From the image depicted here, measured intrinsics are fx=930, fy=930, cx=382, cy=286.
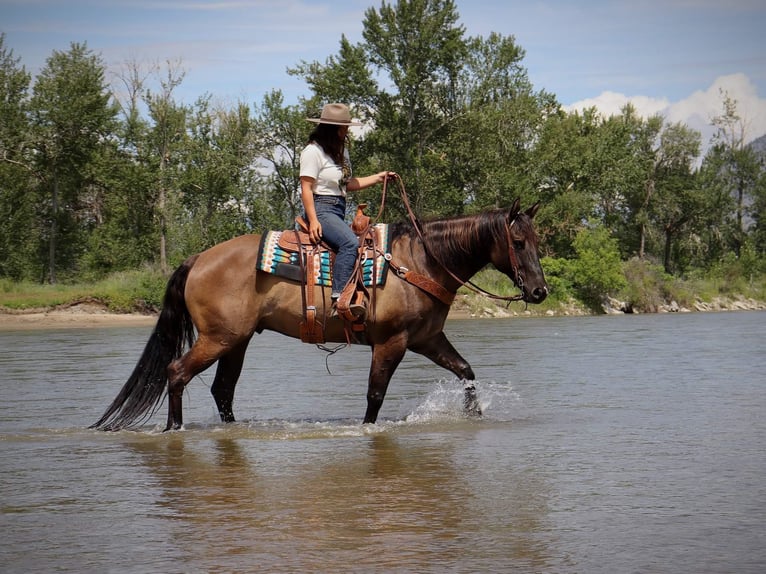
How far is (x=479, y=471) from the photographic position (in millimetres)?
6980

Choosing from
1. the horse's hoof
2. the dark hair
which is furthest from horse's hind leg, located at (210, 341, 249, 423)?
the horse's hoof

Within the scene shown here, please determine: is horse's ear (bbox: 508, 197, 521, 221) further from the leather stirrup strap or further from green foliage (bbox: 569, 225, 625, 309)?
green foliage (bbox: 569, 225, 625, 309)

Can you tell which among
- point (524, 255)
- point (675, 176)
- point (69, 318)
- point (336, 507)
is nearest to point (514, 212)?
point (524, 255)

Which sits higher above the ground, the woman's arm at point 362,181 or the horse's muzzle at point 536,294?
the woman's arm at point 362,181

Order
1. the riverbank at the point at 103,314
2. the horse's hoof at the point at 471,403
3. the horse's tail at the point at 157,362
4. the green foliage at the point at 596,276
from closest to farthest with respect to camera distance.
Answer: the horse's tail at the point at 157,362
the horse's hoof at the point at 471,403
the riverbank at the point at 103,314
the green foliage at the point at 596,276

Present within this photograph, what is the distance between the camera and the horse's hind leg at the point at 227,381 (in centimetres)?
994

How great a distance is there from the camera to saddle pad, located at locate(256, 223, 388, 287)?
9.26 metres

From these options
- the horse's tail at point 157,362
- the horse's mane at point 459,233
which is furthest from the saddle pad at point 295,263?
the horse's tail at point 157,362

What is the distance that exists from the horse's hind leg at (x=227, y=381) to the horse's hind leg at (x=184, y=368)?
40 centimetres

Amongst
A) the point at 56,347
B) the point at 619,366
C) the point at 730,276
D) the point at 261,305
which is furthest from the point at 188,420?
the point at 730,276

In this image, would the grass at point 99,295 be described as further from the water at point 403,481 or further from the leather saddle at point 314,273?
the leather saddle at point 314,273

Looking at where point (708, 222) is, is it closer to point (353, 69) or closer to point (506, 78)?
point (506, 78)

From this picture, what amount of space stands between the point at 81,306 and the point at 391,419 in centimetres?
3072

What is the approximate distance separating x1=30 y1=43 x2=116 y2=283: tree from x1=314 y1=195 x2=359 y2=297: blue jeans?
4390 centimetres
